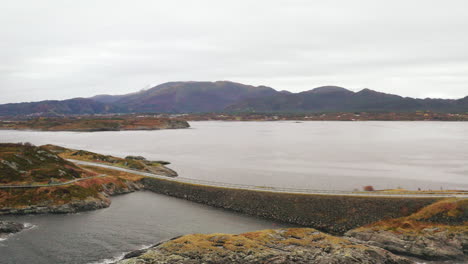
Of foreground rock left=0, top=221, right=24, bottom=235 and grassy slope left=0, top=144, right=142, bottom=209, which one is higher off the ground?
grassy slope left=0, top=144, right=142, bottom=209

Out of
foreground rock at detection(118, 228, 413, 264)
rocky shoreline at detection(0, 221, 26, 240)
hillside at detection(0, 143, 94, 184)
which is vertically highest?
hillside at detection(0, 143, 94, 184)

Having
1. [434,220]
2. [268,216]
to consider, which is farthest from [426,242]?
[268,216]

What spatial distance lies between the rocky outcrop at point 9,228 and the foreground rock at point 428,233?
6039cm

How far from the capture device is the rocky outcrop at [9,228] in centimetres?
5652

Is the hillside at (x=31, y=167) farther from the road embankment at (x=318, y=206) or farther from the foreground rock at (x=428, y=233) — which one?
the foreground rock at (x=428, y=233)

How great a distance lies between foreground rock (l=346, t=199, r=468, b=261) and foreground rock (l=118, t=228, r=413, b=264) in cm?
568

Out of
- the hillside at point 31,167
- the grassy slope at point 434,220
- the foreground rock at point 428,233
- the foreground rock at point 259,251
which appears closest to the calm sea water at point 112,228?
the foreground rock at point 259,251

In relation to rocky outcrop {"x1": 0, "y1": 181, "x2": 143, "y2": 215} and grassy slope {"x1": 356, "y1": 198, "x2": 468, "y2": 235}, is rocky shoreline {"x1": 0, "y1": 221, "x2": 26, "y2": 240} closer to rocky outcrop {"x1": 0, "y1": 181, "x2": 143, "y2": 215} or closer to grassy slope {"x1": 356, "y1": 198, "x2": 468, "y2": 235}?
rocky outcrop {"x1": 0, "y1": 181, "x2": 143, "y2": 215}

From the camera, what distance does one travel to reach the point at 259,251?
46.1 meters

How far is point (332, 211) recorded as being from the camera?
214 ft

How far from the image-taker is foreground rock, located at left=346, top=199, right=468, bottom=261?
161 ft

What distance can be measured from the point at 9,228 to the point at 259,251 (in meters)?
45.7

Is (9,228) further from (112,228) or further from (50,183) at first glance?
(50,183)

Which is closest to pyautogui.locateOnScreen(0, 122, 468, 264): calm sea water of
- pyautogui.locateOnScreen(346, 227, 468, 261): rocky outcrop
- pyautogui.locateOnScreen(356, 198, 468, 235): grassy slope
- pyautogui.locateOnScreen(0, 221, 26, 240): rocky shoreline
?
pyautogui.locateOnScreen(0, 221, 26, 240): rocky shoreline
